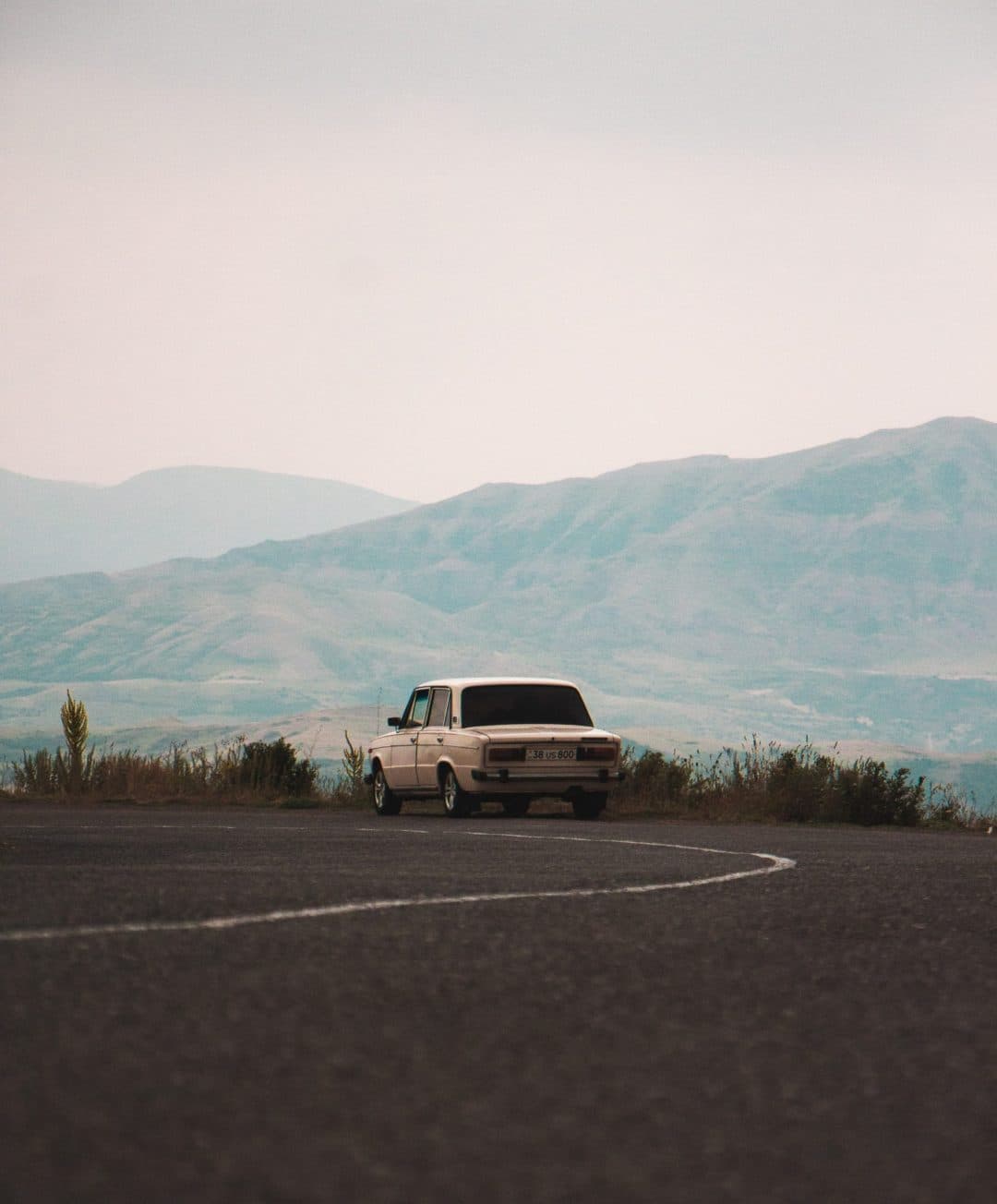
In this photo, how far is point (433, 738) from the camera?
20.7 m

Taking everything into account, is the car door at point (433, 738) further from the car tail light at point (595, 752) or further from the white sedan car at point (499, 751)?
the car tail light at point (595, 752)

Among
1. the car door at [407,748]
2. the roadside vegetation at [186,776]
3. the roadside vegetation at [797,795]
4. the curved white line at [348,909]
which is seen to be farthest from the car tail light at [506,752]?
the curved white line at [348,909]

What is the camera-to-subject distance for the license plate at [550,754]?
19.7m

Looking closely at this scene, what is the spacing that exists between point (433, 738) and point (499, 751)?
1.36 metres

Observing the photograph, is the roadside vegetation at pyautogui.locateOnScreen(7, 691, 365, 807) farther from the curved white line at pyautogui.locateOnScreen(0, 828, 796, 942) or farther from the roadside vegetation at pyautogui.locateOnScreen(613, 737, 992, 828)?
the curved white line at pyautogui.locateOnScreen(0, 828, 796, 942)

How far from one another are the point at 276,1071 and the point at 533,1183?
111 centimetres

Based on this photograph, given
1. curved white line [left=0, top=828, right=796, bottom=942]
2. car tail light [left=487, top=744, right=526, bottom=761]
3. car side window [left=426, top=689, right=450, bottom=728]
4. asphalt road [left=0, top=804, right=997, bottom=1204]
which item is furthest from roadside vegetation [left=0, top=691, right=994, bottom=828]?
asphalt road [left=0, top=804, right=997, bottom=1204]

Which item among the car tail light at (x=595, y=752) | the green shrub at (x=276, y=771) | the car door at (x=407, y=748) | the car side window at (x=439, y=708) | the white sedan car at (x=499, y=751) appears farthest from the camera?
the green shrub at (x=276, y=771)

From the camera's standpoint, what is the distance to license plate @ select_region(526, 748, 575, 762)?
19739 millimetres

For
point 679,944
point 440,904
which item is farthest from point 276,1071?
point 440,904

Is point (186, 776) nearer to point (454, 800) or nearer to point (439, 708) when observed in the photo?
point (439, 708)

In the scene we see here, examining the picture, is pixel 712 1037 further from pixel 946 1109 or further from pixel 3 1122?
pixel 3 1122

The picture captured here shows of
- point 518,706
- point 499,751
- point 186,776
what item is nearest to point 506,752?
point 499,751

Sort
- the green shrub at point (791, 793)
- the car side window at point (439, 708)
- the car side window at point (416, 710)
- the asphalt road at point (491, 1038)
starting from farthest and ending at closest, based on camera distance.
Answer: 1. the green shrub at point (791, 793)
2. the car side window at point (416, 710)
3. the car side window at point (439, 708)
4. the asphalt road at point (491, 1038)
